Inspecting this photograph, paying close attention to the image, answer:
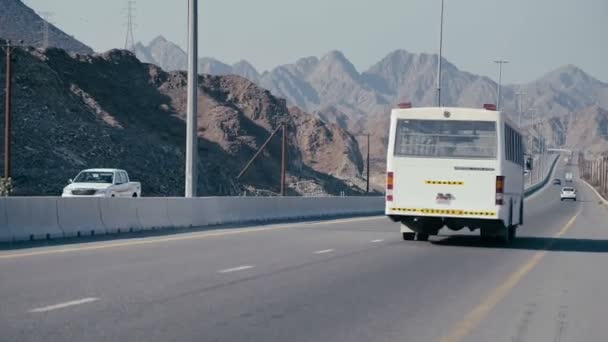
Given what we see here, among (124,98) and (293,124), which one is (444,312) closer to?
(124,98)

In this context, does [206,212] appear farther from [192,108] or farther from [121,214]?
[121,214]

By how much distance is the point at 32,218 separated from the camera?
71.2 feet

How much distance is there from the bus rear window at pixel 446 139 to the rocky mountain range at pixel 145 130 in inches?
1624

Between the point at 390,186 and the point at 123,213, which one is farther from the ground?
the point at 390,186

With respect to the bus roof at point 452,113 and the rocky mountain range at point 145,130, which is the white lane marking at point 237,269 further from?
the rocky mountain range at point 145,130

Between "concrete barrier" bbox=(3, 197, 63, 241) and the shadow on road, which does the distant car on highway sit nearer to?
the shadow on road

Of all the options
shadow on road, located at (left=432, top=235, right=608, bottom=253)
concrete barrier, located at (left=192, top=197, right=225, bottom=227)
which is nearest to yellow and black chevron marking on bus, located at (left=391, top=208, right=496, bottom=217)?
shadow on road, located at (left=432, top=235, right=608, bottom=253)

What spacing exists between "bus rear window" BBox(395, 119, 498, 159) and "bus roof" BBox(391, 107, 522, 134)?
11 centimetres

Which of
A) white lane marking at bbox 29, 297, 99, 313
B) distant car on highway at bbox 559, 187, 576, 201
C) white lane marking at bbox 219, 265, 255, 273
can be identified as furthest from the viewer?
distant car on highway at bbox 559, 187, 576, 201

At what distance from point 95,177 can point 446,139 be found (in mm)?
21589

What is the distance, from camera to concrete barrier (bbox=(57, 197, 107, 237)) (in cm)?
2284

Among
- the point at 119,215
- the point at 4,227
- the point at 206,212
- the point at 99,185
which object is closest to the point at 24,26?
the point at 99,185

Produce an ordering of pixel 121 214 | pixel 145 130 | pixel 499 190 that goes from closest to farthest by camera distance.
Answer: pixel 499 190
pixel 121 214
pixel 145 130

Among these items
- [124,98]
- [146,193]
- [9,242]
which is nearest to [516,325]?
[9,242]
